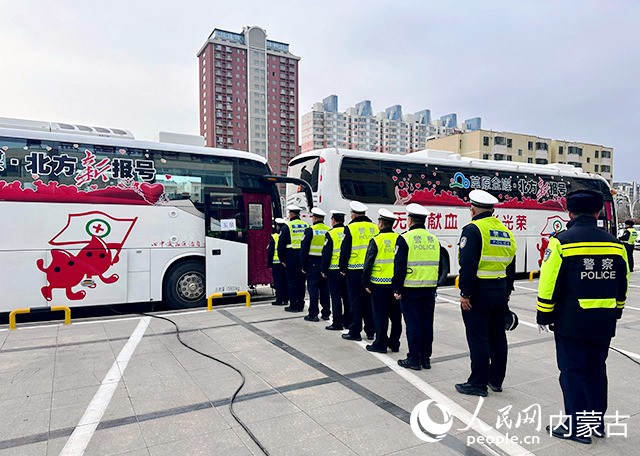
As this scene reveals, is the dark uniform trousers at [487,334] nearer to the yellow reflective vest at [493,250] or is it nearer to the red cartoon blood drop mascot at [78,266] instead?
the yellow reflective vest at [493,250]

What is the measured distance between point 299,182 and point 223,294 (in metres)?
2.85

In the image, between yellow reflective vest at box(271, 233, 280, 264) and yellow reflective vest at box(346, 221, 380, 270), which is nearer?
yellow reflective vest at box(346, 221, 380, 270)

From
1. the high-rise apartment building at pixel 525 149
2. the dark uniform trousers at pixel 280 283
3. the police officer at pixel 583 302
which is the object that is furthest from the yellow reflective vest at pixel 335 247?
the high-rise apartment building at pixel 525 149

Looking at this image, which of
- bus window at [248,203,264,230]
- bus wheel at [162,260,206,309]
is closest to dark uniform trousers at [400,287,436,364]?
bus window at [248,203,264,230]

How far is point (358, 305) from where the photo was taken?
19.3 feet

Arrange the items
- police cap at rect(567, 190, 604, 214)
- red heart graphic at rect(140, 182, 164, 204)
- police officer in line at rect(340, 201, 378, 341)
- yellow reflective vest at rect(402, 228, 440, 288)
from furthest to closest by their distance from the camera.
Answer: red heart graphic at rect(140, 182, 164, 204) < police officer in line at rect(340, 201, 378, 341) < yellow reflective vest at rect(402, 228, 440, 288) < police cap at rect(567, 190, 604, 214)

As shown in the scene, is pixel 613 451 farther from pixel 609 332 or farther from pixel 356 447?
pixel 356 447

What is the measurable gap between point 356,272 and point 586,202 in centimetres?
314

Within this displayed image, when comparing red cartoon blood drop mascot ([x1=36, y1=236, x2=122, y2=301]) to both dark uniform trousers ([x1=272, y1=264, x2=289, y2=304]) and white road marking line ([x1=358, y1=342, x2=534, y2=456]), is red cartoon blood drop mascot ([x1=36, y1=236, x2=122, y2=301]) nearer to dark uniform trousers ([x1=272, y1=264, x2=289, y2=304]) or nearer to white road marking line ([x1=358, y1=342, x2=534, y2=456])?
dark uniform trousers ([x1=272, y1=264, x2=289, y2=304])

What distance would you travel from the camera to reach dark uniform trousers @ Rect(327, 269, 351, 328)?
20.9 feet

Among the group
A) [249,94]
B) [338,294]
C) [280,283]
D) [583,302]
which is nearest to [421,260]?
[583,302]

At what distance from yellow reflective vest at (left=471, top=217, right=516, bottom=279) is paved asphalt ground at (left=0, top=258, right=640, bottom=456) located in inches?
47.2

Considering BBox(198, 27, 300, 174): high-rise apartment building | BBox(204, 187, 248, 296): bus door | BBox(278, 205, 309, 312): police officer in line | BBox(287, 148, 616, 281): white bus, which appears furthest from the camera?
BBox(198, 27, 300, 174): high-rise apartment building

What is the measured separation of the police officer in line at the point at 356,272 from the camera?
5.81 meters
